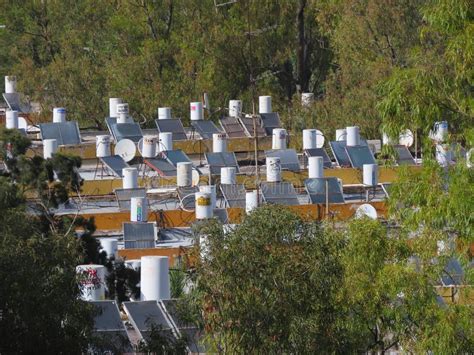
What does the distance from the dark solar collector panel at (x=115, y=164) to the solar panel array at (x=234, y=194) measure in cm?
395

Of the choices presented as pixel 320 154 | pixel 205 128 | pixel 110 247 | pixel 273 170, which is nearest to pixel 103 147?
pixel 320 154

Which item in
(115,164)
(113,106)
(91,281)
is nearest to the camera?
(91,281)

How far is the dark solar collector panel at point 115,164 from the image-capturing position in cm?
4372

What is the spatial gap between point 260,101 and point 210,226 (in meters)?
32.2

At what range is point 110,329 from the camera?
82.6ft

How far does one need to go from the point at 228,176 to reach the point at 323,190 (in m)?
2.03

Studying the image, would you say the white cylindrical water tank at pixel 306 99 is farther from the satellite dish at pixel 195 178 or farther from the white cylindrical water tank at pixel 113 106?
the satellite dish at pixel 195 178

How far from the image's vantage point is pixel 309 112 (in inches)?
2117

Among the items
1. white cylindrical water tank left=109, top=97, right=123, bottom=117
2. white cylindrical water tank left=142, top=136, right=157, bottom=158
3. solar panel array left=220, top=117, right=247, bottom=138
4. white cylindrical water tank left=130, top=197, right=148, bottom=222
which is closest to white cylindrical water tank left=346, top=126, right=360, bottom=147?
white cylindrical water tank left=142, top=136, right=157, bottom=158

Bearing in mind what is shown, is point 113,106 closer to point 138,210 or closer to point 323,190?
point 323,190

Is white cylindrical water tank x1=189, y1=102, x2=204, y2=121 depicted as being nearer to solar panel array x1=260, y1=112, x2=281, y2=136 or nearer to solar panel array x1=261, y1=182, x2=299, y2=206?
solar panel array x1=260, y1=112, x2=281, y2=136

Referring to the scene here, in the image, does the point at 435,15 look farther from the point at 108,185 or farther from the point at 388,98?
the point at 108,185

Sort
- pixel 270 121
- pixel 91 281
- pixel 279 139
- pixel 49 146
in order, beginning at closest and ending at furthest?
pixel 91 281
pixel 49 146
pixel 279 139
pixel 270 121

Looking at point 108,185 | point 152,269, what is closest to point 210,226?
point 152,269
